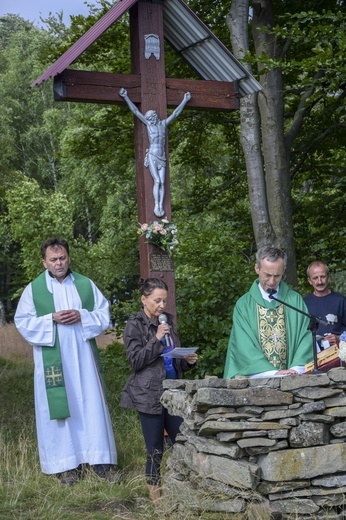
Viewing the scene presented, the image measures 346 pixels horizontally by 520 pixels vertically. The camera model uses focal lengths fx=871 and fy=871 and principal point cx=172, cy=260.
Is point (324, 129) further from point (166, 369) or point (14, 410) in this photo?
point (166, 369)

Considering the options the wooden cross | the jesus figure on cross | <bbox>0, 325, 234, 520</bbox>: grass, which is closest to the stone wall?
<bbox>0, 325, 234, 520</bbox>: grass

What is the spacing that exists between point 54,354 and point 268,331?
5.96ft

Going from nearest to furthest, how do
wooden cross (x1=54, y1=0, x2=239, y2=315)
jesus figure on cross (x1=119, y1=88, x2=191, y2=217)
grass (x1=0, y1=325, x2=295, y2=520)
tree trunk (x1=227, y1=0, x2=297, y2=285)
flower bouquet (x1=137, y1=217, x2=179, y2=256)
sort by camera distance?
1. grass (x1=0, y1=325, x2=295, y2=520)
2. flower bouquet (x1=137, y1=217, x2=179, y2=256)
3. wooden cross (x1=54, y1=0, x2=239, y2=315)
4. jesus figure on cross (x1=119, y1=88, x2=191, y2=217)
5. tree trunk (x1=227, y1=0, x2=297, y2=285)

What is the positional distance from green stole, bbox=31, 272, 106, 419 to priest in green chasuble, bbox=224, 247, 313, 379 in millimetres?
1456

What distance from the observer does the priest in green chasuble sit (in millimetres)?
5965

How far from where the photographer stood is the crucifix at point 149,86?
7.34 m

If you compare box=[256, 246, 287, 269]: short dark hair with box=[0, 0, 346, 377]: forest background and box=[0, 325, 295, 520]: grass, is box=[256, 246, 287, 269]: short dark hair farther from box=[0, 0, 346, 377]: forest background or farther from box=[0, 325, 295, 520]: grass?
box=[0, 0, 346, 377]: forest background

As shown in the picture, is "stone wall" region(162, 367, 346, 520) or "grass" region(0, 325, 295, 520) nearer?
"stone wall" region(162, 367, 346, 520)

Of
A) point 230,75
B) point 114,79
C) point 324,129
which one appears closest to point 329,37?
point 230,75

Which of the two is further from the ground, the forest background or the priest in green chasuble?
the forest background

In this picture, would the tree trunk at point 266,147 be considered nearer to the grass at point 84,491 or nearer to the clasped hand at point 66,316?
the grass at point 84,491

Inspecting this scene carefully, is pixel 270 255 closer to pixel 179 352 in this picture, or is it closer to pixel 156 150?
pixel 179 352

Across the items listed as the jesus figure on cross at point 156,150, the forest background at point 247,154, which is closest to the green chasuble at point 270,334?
the jesus figure on cross at point 156,150

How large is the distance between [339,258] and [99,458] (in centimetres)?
781
